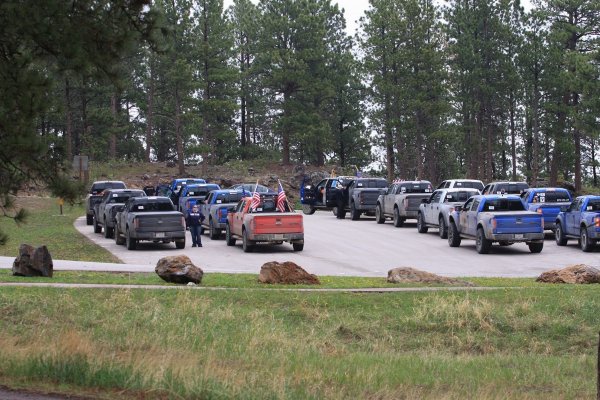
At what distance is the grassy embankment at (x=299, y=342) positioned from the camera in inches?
337

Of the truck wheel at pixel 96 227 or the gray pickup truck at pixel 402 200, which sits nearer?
the truck wheel at pixel 96 227

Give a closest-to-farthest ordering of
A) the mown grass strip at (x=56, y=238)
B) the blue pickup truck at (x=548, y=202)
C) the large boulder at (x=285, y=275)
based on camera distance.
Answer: the large boulder at (x=285, y=275) < the mown grass strip at (x=56, y=238) < the blue pickup truck at (x=548, y=202)

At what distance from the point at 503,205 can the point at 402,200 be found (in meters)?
10.1

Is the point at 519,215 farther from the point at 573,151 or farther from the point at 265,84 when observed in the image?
the point at 265,84

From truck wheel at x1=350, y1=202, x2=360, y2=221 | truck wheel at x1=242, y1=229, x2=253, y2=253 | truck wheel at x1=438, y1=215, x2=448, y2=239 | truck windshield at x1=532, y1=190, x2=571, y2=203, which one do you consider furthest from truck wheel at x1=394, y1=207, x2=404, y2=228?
truck wheel at x1=242, y1=229, x2=253, y2=253

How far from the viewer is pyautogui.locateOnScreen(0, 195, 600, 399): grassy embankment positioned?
856cm

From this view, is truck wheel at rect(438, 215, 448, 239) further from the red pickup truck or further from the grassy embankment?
the grassy embankment

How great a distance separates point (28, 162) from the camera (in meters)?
11.3

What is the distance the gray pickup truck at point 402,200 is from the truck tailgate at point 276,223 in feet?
33.8

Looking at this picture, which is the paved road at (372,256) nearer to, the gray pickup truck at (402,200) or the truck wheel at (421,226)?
the truck wheel at (421,226)

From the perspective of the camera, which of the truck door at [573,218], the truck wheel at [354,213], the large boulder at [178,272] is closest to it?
the large boulder at [178,272]

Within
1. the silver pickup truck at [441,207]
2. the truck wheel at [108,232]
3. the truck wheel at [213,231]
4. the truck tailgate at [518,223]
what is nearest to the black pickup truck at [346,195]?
the silver pickup truck at [441,207]

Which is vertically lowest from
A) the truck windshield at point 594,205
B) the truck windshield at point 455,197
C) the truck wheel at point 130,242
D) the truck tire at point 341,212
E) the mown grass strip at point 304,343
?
the mown grass strip at point 304,343

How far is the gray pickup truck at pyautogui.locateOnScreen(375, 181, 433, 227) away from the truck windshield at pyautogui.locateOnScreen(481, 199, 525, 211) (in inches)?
356
